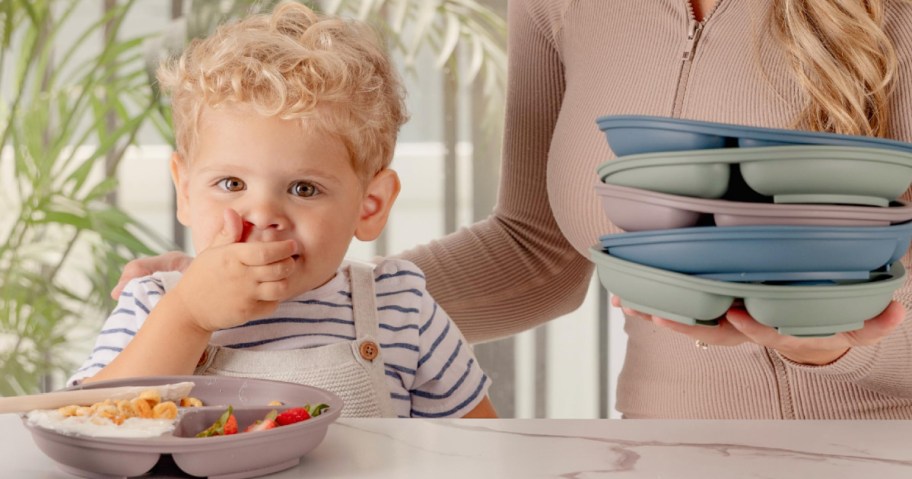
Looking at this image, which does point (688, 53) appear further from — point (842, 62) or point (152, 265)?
point (152, 265)

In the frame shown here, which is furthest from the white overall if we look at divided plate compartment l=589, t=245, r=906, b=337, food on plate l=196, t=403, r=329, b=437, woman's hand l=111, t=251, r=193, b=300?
divided plate compartment l=589, t=245, r=906, b=337

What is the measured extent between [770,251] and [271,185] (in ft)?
1.97

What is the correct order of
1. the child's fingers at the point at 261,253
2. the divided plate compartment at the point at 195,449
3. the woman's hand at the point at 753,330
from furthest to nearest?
the child's fingers at the point at 261,253 → the woman's hand at the point at 753,330 → the divided plate compartment at the point at 195,449

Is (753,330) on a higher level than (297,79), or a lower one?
lower

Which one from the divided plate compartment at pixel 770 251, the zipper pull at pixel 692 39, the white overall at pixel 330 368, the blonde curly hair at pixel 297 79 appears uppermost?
the zipper pull at pixel 692 39

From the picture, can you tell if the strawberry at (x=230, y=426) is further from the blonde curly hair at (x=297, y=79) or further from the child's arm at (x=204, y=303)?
the blonde curly hair at (x=297, y=79)

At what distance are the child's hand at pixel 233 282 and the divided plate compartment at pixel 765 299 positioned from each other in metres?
0.39

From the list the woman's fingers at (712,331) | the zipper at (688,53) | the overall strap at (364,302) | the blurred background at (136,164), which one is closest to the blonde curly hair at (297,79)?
the overall strap at (364,302)

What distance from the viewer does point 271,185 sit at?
1.13 meters

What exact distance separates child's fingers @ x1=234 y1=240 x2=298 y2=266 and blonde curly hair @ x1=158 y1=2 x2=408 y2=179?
19 cm

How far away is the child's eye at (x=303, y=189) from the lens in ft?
3.81

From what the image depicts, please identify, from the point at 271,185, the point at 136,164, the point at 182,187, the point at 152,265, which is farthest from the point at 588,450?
the point at 136,164

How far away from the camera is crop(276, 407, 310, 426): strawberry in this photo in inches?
29.8

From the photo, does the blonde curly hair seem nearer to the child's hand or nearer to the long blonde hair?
the child's hand
